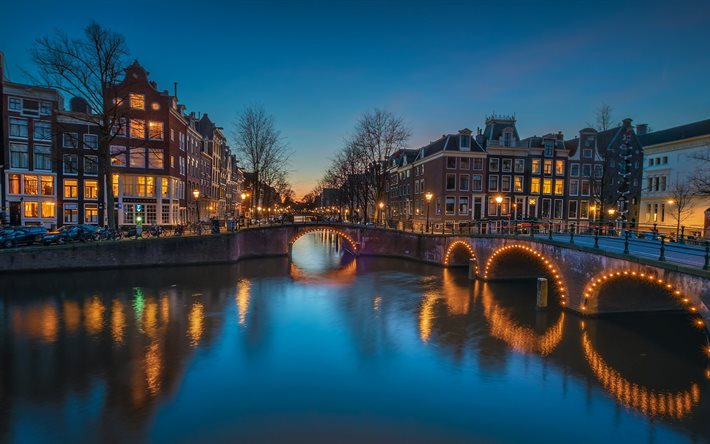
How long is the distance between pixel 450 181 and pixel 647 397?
1615 inches

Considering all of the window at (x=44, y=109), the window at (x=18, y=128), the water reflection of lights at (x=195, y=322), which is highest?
the window at (x=44, y=109)

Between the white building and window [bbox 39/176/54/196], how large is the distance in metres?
62.0

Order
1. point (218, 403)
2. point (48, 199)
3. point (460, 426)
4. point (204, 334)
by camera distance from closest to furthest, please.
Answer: point (460, 426)
point (218, 403)
point (204, 334)
point (48, 199)

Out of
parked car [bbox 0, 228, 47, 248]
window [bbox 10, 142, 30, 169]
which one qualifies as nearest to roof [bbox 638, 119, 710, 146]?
parked car [bbox 0, 228, 47, 248]

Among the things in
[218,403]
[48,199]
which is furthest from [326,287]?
[48,199]

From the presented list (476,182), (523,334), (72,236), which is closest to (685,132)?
(476,182)

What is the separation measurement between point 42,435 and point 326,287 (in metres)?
20.7

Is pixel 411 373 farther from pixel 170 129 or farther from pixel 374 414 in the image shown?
pixel 170 129

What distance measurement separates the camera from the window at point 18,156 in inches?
1736

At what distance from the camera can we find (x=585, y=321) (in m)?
20.9

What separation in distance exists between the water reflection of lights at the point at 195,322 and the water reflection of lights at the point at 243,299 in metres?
1.95

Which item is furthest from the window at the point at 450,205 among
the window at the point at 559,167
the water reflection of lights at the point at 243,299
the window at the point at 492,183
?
the water reflection of lights at the point at 243,299

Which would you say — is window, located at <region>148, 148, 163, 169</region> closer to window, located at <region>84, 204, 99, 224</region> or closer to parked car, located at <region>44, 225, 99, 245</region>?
window, located at <region>84, 204, 99, 224</region>

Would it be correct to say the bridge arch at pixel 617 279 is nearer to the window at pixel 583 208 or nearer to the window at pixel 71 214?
the window at pixel 583 208
